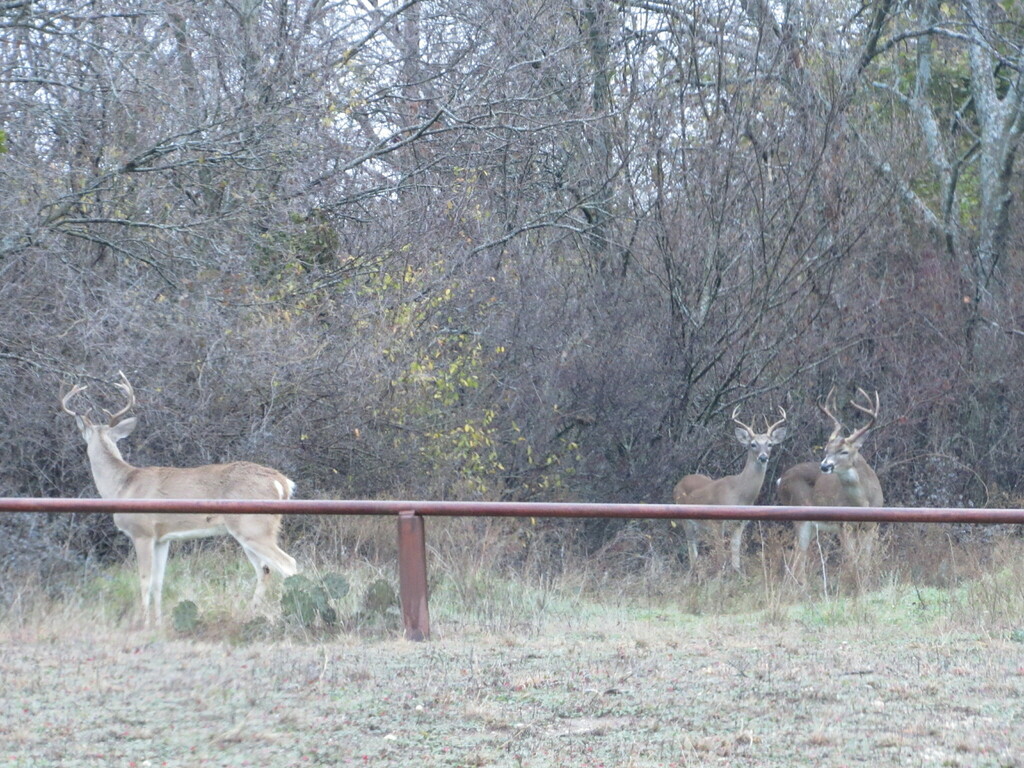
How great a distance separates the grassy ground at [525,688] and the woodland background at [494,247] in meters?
4.38

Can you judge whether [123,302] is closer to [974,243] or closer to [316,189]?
[316,189]

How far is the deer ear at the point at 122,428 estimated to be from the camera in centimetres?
1170

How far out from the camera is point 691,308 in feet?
55.8

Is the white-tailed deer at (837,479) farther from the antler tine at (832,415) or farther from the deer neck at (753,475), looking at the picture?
the deer neck at (753,475)

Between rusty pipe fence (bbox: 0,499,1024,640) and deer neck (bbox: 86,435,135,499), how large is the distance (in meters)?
4.74

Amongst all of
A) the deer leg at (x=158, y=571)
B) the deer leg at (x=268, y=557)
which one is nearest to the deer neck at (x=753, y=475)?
the deer leg at (x=268, y=557)

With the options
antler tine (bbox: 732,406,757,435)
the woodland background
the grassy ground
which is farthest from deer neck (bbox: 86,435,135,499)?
antler tine (bbox: 732,406,757,435)

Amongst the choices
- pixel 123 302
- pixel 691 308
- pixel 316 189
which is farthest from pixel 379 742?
pixel 691 308

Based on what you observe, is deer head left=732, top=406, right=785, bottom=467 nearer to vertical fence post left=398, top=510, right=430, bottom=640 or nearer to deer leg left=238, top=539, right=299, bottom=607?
deer leg left=238, top=539, right=299, bottom=607

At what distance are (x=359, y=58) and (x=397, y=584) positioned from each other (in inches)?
443

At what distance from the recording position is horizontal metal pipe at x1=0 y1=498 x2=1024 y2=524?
6.85 m

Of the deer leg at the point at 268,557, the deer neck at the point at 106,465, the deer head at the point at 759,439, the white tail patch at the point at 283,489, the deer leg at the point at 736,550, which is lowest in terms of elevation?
the deer leg at the point at 736,550

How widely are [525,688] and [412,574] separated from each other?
1442mm

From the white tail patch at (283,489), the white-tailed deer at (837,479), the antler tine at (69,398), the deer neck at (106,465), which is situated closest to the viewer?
the white tail patch at (283,489)
